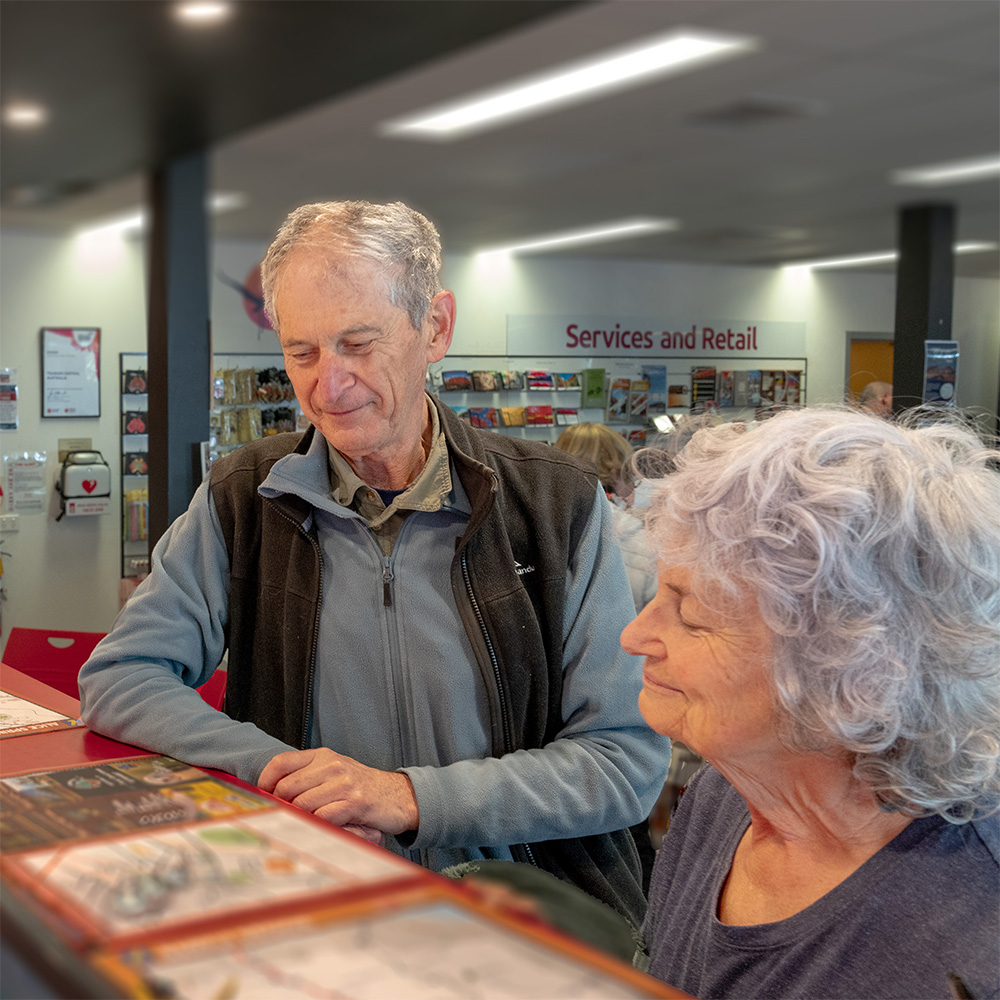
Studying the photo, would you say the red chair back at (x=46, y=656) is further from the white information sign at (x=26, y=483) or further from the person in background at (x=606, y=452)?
the white information sign at (x=26, y=483)

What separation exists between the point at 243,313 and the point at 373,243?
3080 millimetres

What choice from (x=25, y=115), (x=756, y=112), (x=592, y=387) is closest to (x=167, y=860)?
(x=592, y=387)

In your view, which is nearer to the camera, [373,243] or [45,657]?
[373,243]

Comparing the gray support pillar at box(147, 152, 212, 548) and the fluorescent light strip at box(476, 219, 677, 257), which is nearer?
the fluorescent light strip at box(476, 219, 677, 257)

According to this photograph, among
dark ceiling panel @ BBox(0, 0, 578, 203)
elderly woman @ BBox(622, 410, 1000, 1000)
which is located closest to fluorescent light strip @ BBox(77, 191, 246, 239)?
dark ceiling panel @ BBox(0, 0, 578, 203)

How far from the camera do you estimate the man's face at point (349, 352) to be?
5.27 ft

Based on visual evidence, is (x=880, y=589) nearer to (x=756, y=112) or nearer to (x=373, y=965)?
(x=373, y=965)

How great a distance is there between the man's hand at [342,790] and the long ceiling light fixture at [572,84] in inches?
110

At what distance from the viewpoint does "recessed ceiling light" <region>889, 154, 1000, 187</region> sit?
379 centimetres

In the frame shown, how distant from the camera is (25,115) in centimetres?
417

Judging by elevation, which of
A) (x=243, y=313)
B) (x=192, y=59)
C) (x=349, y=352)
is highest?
(x=192, y=59)

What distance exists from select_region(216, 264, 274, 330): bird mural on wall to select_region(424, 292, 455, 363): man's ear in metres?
2.87

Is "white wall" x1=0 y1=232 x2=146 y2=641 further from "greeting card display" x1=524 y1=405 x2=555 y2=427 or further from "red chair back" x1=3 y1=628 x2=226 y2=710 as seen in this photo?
"red chair back" x1=3 y1=628 x2=226 y2=710

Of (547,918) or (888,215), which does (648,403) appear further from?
(547,918)
